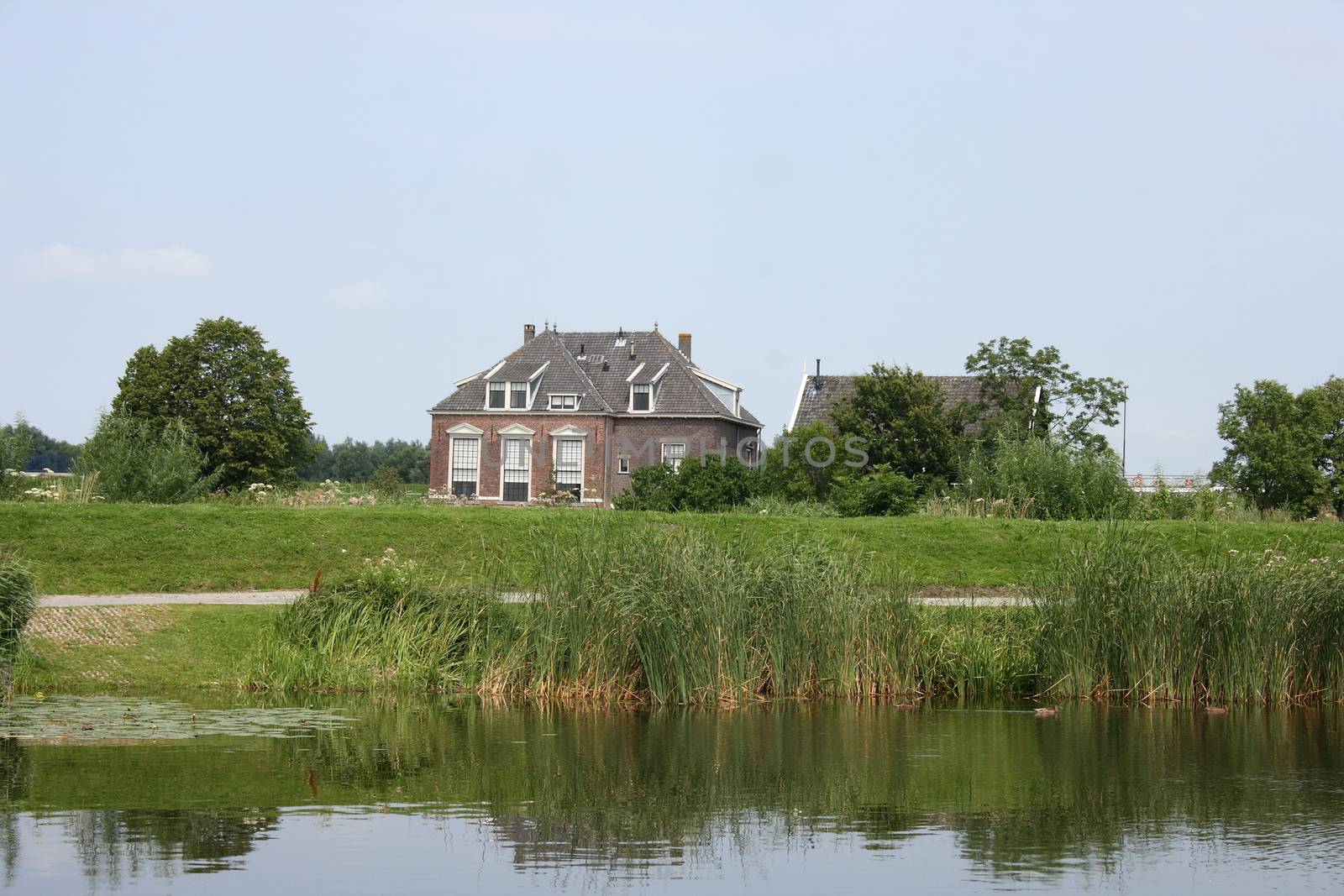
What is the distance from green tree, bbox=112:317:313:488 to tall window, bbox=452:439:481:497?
929 cm

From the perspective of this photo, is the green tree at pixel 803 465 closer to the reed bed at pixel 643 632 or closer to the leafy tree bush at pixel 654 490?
the leafy tree bush at pixel 654 490

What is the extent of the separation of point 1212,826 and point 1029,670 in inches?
291

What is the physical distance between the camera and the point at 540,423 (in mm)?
58969

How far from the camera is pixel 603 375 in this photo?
61.0m

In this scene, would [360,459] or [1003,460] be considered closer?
[1003,460]

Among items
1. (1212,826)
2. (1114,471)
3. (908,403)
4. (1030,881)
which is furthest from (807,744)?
(908,403)

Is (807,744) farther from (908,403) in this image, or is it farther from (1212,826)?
(908,403)

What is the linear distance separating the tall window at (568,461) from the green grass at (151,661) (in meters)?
40.6

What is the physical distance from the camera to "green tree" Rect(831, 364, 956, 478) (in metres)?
46.8

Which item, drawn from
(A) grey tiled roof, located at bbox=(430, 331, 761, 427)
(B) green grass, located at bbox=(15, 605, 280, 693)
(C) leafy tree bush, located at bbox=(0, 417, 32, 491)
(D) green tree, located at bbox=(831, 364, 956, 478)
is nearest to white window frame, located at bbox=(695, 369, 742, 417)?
(A) grey tiled roof, located at bbox=(430, 331, 761, 427)

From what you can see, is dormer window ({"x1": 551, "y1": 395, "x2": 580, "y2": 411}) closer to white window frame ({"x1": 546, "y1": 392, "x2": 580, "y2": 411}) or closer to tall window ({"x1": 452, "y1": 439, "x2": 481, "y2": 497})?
white window frame ({"x1": 546, "y1": 392, "x2": 580, "y2": 411})

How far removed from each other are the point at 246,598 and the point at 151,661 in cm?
378

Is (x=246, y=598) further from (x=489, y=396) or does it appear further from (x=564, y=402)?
(x=489, y=396)

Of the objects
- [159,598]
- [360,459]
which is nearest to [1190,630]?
[159,598]
